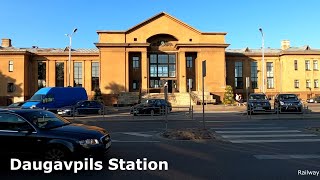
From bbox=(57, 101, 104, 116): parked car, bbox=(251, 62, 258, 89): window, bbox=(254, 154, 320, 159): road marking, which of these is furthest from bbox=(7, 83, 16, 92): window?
bbox=(254, 154, 320, 159): road marking

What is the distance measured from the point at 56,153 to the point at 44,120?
118cm

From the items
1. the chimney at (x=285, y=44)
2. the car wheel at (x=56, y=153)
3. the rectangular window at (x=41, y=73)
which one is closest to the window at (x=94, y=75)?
the rectangular window at (x=41, y=73)

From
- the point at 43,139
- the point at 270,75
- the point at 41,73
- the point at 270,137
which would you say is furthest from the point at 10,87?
the point at 43,139

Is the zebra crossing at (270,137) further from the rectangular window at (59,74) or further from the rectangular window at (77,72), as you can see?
the rectangular window at (59,74)

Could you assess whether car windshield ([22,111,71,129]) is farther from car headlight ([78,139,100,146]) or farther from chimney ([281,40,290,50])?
chimney ([281,40,290,50])

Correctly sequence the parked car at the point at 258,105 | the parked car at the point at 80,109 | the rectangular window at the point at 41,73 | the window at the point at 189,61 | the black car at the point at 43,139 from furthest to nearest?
1. the rectangular window at the point at 41,73
2. the window at the point at 189,61
3. the parked car at the point at 258,105
4. the parked car at the point at 80,109
5. the black car at the point at 43,139

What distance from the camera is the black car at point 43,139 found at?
788 centimetres

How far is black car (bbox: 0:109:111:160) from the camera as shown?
7.88 m

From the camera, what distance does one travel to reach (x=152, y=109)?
27891 mm

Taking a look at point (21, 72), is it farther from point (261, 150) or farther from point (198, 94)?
point (261, 150)

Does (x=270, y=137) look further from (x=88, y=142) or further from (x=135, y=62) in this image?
(x=135, y=62)

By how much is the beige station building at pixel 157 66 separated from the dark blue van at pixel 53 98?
622 inches

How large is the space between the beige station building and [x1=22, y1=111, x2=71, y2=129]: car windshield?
39527mm

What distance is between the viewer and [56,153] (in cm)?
795
